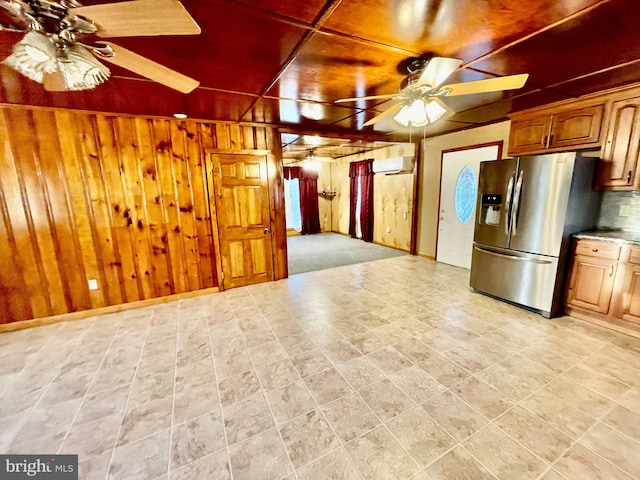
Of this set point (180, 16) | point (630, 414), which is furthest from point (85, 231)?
point (630, 414)

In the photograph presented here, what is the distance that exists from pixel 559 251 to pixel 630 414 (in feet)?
5.26

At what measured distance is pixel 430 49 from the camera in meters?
1.82

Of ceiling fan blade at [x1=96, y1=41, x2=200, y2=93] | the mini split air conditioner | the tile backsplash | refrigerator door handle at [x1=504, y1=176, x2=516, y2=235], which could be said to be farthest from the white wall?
ceiling fan blade at [x1=96, y1=41, x2=200, y2=93]

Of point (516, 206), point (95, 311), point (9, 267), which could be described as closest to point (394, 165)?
point (516, 206)

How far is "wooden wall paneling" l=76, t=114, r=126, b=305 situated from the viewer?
302 centimetres

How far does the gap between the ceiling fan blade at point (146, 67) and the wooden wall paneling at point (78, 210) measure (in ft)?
6.79

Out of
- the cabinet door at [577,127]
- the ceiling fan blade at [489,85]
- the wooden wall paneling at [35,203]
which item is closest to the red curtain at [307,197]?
the wooden wall paneling at [35,203]

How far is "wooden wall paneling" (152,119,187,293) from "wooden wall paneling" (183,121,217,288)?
8.4 inches

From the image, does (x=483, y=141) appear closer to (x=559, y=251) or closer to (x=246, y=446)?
(x=559, y=251)

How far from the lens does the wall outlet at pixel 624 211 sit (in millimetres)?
2914

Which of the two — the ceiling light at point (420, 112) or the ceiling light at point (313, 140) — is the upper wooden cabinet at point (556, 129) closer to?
the ceiling light at point (420, 112)

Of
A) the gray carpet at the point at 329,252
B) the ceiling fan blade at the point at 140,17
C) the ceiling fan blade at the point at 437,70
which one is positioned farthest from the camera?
the gray carpet at the point at 329,252

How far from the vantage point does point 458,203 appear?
4.75 m

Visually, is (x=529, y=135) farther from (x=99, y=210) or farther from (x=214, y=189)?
(x=99, y=210)
